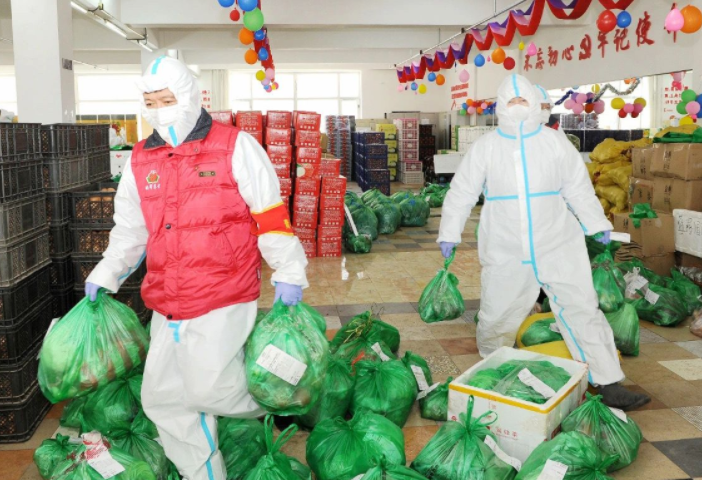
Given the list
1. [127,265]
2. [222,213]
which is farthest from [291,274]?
[127,265]

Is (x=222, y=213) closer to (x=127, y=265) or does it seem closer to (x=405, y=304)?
(x=127, y=265)

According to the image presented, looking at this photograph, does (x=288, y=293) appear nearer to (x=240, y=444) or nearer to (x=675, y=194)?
(x=240, y=444)

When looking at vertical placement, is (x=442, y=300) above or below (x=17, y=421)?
above

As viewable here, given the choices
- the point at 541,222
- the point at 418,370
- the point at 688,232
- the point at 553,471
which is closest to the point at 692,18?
the point at 688,232

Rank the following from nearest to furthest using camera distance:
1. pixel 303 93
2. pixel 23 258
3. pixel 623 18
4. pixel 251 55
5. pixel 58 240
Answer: pixel 23 258 < pixel 58 240 < pixel 623 18 < pixel 251 55 < pixel 303 93

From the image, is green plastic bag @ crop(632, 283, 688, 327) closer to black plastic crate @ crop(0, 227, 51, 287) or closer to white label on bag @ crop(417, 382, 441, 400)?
white label on bag @ crop(417, 382, 441, 400)

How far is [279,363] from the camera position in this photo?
7.56ft

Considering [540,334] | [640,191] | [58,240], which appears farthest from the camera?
[640,191]

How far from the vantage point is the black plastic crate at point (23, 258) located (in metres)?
3.13

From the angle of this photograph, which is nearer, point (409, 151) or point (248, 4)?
point (248, 4)

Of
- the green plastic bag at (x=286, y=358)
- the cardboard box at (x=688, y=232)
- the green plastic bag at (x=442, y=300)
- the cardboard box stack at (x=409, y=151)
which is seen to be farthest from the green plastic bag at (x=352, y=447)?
the cardboard box stack at (x=409, y=151)

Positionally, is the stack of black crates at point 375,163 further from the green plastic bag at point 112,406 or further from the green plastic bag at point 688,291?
the green plastic bag at point 112,406

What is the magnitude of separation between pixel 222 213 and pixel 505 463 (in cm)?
139

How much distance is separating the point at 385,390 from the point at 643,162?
170 inches
